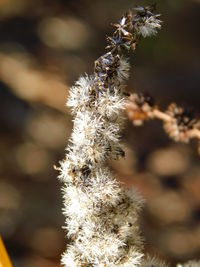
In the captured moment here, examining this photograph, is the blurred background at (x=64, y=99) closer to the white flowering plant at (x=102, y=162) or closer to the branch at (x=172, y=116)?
the branch at (x=172, y=116)

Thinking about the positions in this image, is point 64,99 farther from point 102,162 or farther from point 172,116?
point 102,162

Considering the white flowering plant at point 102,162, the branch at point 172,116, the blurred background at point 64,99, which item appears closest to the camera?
the white flowering plant at point 102,162

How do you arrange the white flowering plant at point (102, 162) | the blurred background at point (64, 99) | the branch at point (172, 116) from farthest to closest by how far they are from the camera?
the blurred background at point (64, 99), the branch at point (172, 116), the white flowering plant at point (102, 162)

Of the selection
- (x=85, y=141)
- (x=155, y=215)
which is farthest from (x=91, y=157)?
(x=155, y=215)

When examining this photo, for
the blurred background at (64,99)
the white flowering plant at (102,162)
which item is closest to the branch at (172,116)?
the white flowering plant at (102,162)

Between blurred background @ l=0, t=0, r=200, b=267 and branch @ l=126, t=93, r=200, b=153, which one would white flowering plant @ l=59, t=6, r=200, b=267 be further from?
blurred background @ l=0, t=0, r=200, b=267

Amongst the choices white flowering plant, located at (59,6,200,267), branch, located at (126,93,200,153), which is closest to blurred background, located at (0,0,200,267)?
branch, located at (126,93,200,153)

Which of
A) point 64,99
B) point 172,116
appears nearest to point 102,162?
point 172,116

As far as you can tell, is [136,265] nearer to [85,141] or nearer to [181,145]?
[85,141]
